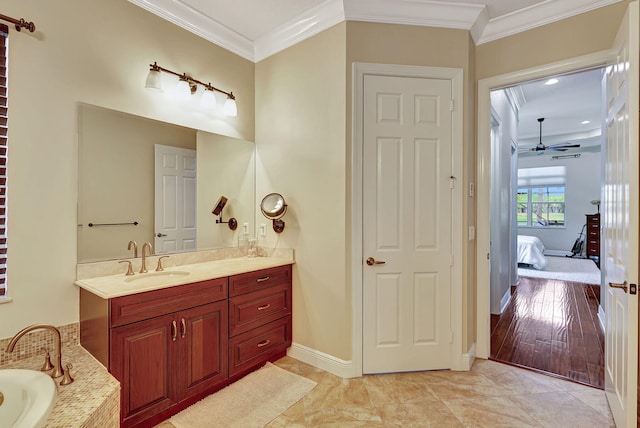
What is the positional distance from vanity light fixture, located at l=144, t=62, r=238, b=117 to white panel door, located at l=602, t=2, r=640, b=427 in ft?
8.59

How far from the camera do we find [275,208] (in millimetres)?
2744

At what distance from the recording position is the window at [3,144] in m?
1.66

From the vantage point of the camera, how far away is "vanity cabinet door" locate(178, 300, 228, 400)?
6.40 feet

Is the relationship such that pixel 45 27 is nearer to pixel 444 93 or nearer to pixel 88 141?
pixel 88 141

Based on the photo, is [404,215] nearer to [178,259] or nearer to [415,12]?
[415,12]

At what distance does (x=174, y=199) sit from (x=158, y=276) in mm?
638

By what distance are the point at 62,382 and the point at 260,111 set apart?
2422mm

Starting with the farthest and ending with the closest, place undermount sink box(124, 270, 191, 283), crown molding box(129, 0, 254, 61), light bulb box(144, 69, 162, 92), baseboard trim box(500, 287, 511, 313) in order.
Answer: baseboard trim box(500, 287, 511, 313), crown molding box(129, 0, 254, 61), light bulb box(144, 69, 162, 92), undermount sink box(124, 270, 191, 283)

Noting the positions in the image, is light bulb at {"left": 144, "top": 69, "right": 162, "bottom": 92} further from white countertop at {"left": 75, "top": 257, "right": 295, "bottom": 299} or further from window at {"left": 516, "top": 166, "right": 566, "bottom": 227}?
window at {"left": 516, "top": 166, "right": 566, "bottom": 227}

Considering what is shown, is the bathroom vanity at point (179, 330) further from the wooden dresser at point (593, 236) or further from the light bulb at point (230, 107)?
the wooden dresser at point (593, 236)

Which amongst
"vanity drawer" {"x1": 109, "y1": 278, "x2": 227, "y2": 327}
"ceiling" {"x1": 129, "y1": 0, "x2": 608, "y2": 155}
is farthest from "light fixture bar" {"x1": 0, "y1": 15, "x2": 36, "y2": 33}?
"vanity drawer" {"x1": 109, "y1": 278, "x2": 227, "y2": 327}

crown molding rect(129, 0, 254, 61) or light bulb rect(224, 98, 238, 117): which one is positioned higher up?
crown molding rect(129, 0, 254, 61)

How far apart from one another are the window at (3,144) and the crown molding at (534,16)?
3.22 metres

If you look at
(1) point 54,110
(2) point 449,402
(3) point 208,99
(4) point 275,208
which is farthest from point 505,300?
(1) point 54,110
